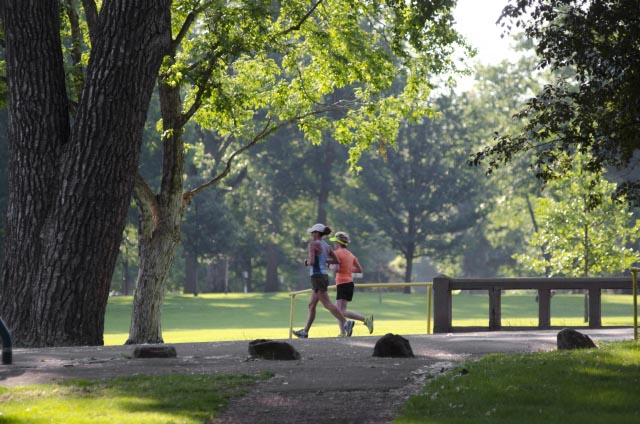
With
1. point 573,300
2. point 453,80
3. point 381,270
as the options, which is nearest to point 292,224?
point 381,270

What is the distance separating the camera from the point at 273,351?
12.7m

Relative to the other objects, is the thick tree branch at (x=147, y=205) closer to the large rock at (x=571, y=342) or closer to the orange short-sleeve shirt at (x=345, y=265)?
the orange short-sleeve shirt at (x=345, y=265)

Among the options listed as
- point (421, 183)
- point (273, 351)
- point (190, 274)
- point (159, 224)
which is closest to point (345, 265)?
point (159, 224)

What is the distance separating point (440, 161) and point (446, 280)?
182 ft

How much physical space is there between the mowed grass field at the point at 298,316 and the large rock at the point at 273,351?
1533 cm

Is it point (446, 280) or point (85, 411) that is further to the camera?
point (446, 280)

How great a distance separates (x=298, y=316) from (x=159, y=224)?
2322 centimetres

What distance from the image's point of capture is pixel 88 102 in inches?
608

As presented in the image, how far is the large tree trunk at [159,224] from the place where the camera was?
21812mm

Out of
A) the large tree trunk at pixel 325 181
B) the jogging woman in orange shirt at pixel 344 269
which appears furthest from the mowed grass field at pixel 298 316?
the large tree trunk at pixel 325 181

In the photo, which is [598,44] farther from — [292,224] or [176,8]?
[292,224]

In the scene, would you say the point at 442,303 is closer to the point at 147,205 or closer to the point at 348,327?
the point at 348,327

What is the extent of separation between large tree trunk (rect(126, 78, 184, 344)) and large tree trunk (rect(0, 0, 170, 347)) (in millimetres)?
5640

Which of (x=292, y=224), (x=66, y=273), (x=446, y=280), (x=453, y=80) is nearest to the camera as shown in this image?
(x=66, y=273)
